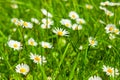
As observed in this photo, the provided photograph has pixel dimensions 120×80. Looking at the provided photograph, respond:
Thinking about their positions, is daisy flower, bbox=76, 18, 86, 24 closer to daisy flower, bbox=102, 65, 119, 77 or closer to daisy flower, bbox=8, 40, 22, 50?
daisy flower, bbox=8, 40, 22, 50

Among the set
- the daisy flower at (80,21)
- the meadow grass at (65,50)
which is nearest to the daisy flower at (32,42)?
the meadow grass at (65,50)

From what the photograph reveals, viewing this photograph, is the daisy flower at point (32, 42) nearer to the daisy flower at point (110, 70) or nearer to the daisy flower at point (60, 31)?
the daisy flower at point (60, 31)

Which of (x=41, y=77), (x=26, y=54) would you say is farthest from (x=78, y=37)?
(x=41, y=77)

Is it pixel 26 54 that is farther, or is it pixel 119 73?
pixel 26 54

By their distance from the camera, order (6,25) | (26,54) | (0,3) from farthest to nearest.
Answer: (0,3) < (6,25) < (26,54)

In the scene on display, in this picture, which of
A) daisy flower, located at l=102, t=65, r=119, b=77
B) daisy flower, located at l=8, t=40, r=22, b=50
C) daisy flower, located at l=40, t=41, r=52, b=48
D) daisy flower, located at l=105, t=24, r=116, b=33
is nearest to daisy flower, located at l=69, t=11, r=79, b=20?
daisy flower, located at l=105, t=24, r=116, b=33

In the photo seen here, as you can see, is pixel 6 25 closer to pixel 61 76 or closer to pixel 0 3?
pixel 0 3

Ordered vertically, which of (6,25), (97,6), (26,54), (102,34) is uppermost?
(97,6)
